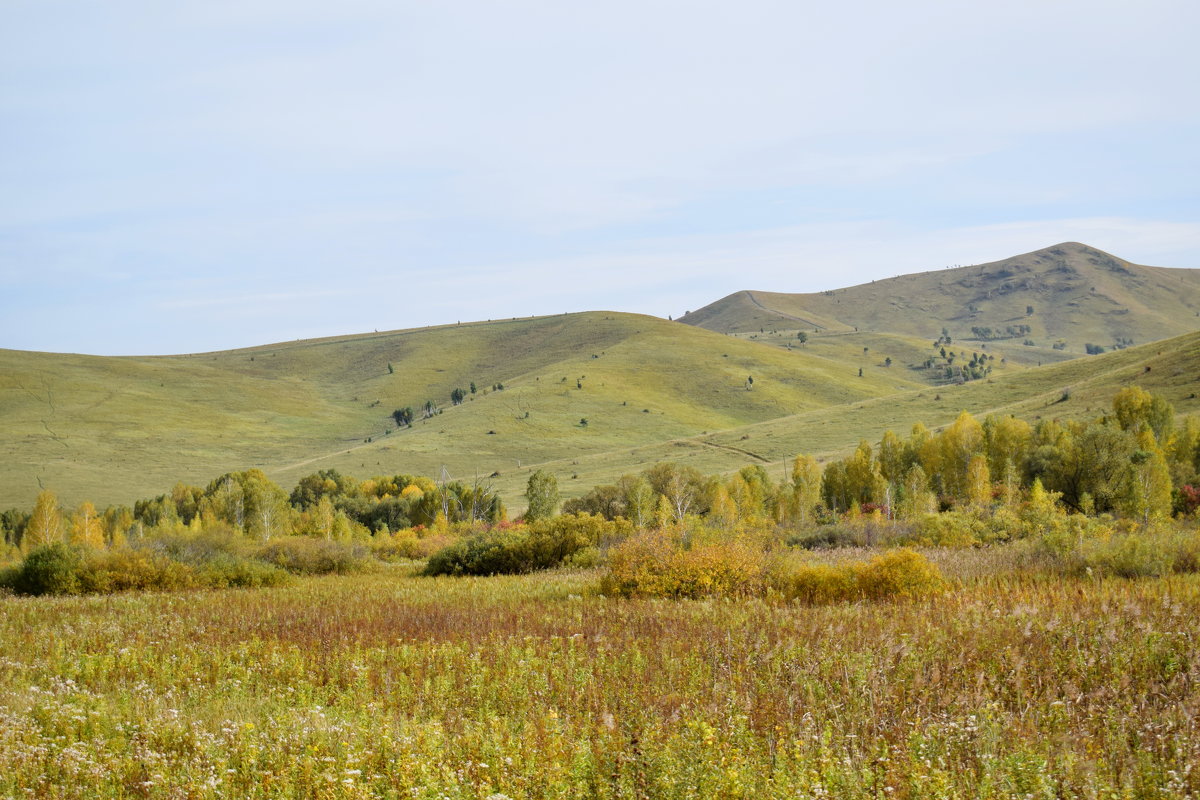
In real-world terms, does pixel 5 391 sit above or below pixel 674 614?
above

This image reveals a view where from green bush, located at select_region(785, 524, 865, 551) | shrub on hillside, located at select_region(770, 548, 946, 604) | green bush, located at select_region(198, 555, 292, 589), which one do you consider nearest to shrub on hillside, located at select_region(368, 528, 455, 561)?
green bush, located at select_region(198, 555, 292, 589)

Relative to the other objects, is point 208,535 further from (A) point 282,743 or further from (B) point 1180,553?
(B) point 1180,553

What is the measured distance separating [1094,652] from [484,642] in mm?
6804

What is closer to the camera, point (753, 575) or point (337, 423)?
point (753, 575)

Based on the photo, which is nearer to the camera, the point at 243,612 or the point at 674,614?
the point at 674,614

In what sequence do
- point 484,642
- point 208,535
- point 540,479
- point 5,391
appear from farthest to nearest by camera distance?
1. point 5,391
2. point 540,479
3. point 208,535
4. point 484,642

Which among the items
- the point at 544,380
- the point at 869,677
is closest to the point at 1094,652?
the point at 869,677

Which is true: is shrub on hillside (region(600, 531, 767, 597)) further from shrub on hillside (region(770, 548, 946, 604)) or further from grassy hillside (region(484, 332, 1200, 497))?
grassy hillside (region(484, 332, 1200, 497))

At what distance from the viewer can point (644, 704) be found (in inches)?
302

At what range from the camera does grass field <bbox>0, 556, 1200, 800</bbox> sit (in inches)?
231

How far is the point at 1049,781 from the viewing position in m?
5.26

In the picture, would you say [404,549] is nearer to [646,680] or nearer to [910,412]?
[646,680]

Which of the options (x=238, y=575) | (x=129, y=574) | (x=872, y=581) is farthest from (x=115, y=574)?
(x=872, y=581)

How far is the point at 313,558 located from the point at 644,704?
72.1 feet
